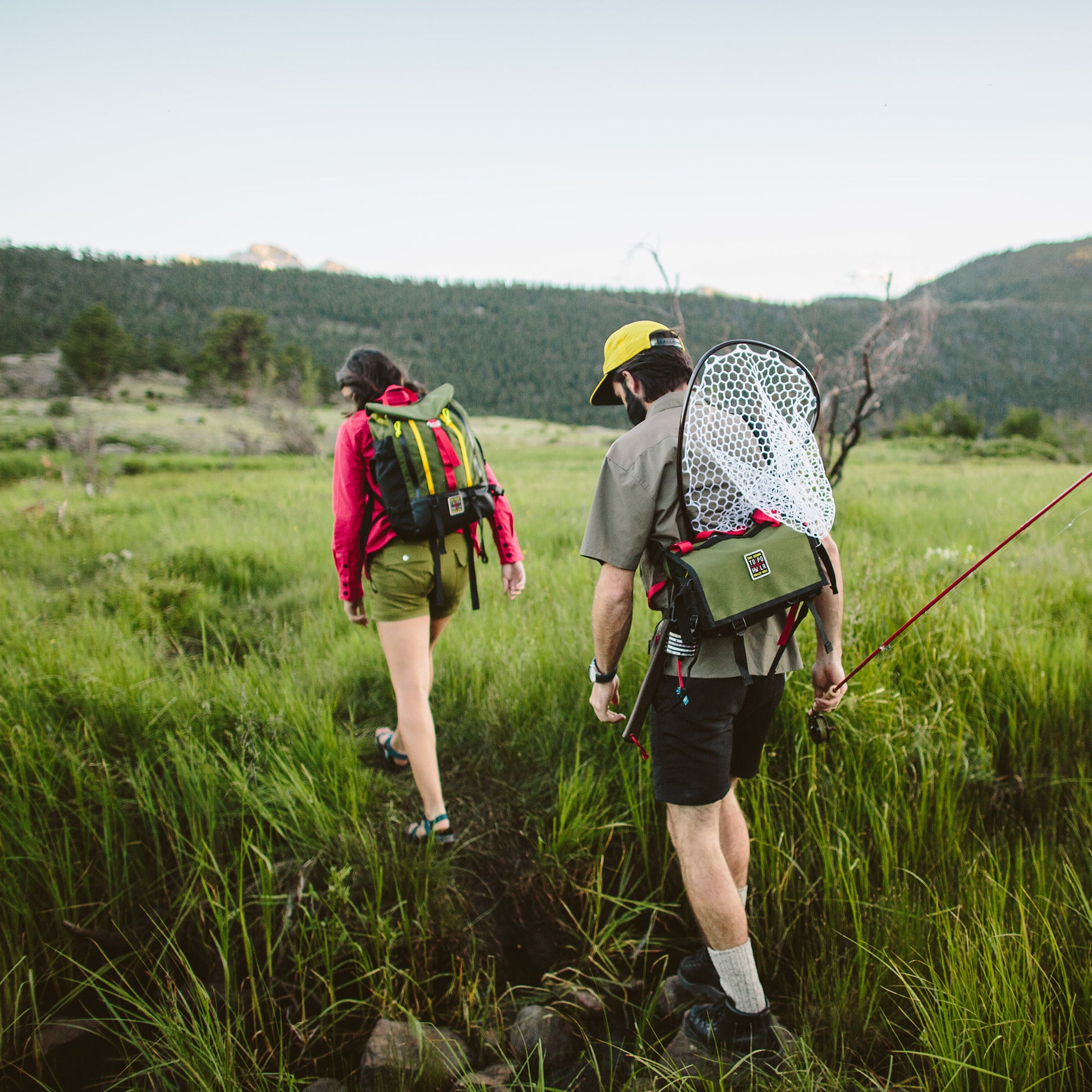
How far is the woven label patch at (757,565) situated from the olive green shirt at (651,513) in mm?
190

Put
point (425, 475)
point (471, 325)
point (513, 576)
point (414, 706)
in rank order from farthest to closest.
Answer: point (471, 325) < point (513, 576) < point (414, 706) < point (425, 475)

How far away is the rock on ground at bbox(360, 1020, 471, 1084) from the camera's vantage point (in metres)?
1.86

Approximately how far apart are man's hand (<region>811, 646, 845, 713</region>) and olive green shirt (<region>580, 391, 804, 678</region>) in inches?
11.4

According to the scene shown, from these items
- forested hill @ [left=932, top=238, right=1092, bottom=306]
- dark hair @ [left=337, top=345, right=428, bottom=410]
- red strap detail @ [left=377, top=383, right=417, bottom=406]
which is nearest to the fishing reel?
red strap detail @ [left=377, top=383, right=417, bottom=406]

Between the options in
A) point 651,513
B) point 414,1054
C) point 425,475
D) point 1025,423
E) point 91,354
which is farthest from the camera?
point 1025,423

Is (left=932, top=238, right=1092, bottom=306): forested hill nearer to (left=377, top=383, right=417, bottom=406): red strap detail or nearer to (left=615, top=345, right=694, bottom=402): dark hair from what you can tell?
(left=377, top=383, right=417, bottom=406): red strap detail

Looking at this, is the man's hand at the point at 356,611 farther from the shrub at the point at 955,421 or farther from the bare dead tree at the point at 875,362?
the shrub at the point at 955,421

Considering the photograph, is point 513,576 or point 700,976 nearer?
point 700,976

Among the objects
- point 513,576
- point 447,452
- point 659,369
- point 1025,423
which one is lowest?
point 513,576

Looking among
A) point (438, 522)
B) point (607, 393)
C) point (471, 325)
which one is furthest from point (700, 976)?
point (471, 325)

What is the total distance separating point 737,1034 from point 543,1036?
24.5 inches

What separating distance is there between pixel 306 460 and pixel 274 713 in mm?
20161

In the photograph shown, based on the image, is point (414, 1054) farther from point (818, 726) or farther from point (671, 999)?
point (818, 726)

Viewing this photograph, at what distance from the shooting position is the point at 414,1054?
1.91 meters
